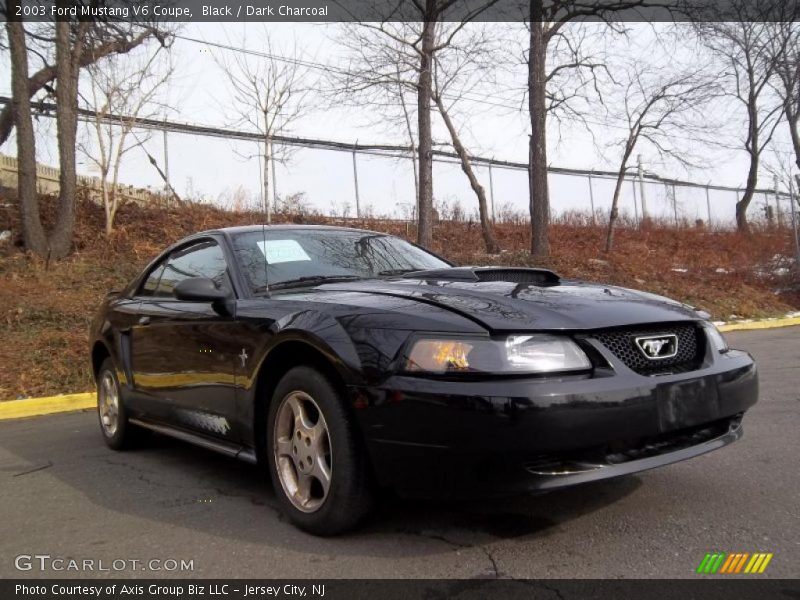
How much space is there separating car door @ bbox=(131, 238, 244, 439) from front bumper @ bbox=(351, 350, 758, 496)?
1.12 metres

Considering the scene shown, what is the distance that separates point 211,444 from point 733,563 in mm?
2507

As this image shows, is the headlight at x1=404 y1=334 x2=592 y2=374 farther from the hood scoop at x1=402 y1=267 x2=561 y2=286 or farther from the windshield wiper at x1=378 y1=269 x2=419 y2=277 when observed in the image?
the windshield wiper at x1=378 y1=269 x2=419 y2=277

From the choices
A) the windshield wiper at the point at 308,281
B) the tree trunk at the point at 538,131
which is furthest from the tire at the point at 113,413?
the tree trunk at the point at 538,131

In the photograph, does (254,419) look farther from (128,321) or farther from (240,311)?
(128,321)

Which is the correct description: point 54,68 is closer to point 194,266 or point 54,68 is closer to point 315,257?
point 194,266

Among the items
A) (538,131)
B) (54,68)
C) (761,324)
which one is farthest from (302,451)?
(54,68)

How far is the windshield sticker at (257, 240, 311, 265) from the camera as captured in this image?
3840 millimetres

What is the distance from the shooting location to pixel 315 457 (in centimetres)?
292

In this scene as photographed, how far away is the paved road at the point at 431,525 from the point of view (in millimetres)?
2639

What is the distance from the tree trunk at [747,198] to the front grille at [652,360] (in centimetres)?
2541

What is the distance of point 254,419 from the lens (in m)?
3.28

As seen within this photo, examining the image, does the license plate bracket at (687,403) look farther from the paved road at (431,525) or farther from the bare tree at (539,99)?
the bare tree at (539,99)

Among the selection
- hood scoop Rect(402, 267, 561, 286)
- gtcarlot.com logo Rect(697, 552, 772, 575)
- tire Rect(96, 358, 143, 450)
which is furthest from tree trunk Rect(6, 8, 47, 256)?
gtcarlot.com logo Rect(697, 552, 772, 575)

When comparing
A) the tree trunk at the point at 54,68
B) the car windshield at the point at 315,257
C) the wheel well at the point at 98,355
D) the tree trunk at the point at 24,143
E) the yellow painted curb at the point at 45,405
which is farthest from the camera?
the tree trunk at the point at 54,68
